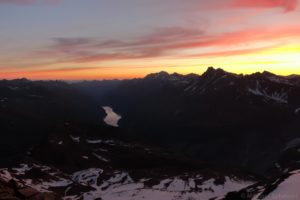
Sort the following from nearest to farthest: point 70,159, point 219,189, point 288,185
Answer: point 288,185
point 219,189
point 70,159

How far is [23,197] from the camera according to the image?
44.3 meters

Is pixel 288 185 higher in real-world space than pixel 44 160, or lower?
higher

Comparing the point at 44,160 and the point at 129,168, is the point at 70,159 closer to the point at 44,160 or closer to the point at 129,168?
the point at 44,160

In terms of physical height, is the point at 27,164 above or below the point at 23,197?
below

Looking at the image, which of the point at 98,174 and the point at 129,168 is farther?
the point at 129,168

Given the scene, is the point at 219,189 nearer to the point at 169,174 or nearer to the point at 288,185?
the point at 169,174

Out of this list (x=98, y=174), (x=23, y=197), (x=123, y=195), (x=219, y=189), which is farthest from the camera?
(x=98, y=174)

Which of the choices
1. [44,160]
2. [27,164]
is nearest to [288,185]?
[27,164]

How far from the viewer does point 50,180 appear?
521 feet

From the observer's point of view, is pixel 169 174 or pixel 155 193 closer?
pixel 155 193

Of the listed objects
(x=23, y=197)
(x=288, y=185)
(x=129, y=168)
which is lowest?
(x=129, y=168)

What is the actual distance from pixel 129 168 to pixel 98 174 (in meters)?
26.9

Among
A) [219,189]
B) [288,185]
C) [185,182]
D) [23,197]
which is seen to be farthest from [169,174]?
[23,197]

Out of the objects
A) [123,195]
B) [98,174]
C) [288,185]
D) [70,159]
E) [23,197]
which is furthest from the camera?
[70,159]
